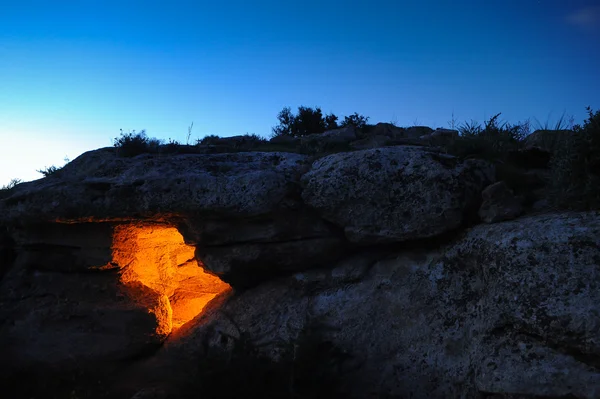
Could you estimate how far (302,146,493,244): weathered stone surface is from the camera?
6887mm

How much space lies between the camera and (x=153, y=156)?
9.88m

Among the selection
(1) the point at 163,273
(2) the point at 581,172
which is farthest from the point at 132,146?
(2) the point at 581,172

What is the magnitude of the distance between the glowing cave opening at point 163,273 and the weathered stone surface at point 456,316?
131 centimetres

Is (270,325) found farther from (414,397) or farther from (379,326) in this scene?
(414,397)

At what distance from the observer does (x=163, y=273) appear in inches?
410

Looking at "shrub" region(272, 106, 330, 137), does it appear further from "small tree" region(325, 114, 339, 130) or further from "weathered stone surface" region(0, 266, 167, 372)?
"weathered stone surface" region(0, 266, 167, 372)

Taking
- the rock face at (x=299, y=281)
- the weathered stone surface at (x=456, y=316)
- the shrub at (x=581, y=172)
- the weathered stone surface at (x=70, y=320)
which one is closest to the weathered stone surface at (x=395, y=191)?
the rock face at (x=299, y=281)

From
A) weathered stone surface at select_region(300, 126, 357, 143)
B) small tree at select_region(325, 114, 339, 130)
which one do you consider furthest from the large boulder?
small tree at select_region(325, 114, 339, 130)

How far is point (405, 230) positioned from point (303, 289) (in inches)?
81.0

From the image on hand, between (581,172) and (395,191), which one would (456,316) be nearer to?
(395,191)

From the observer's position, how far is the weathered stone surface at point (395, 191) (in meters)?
6.89

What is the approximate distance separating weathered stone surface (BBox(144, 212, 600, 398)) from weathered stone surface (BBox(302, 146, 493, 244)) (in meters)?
0.46

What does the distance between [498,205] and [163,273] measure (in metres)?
7.07

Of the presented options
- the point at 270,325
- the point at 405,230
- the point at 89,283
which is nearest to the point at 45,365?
the point at 89,283
